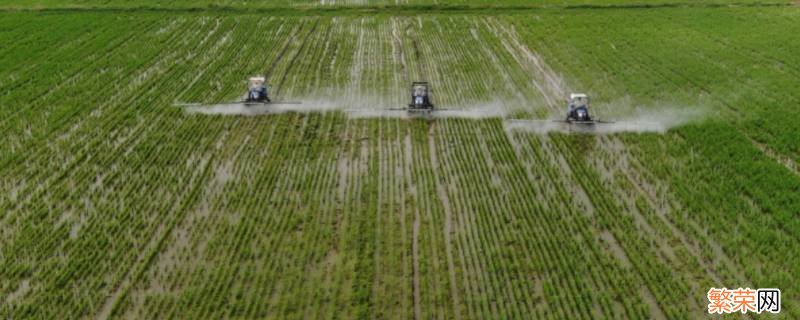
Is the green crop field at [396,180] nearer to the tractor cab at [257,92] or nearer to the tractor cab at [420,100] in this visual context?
the tractor cab at [420,100]

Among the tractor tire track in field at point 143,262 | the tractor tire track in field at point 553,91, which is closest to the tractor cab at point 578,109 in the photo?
the tractor tire track in field at point 553,91

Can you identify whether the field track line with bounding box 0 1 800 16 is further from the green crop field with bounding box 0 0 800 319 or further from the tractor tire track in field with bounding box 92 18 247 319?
the tractor tire track in field with bounding box 92 18 247 319

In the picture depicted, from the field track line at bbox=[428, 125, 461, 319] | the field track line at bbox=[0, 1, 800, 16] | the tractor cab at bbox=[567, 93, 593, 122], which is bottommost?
the field track line at bbox=[428, 125, 461, 319]

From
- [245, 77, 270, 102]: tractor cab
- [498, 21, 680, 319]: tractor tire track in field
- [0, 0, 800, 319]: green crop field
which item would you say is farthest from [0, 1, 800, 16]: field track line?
[245, 77, 270, 102]: tractor cab

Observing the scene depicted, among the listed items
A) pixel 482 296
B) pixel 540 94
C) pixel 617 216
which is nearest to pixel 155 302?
pixel 482 296

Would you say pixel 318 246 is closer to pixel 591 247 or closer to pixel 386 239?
pixel 386 239

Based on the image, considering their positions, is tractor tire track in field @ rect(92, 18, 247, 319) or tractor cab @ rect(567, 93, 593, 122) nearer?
tractor tire track in field @ rect(92, 18, 247, 319)

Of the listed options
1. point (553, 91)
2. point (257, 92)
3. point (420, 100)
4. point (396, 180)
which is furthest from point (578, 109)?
point (257, 92)

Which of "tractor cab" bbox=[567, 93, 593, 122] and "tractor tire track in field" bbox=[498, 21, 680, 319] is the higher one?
"tractor cab" bbox=[567, 93, 593, 122]
